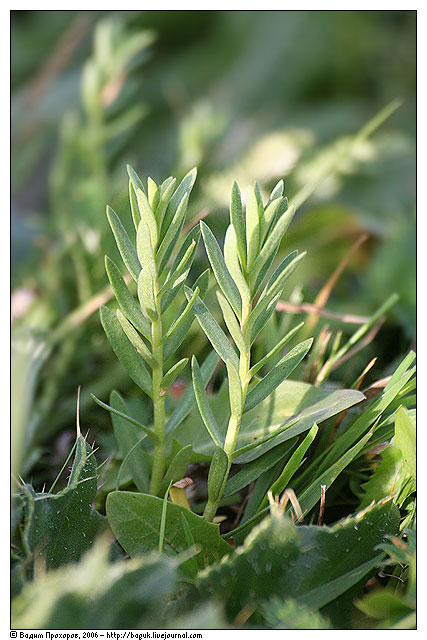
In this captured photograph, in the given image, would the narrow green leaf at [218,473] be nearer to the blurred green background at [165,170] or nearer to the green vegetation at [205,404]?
the green vegetation at [205,404]

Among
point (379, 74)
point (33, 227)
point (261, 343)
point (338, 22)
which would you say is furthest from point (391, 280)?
point (338, 22)

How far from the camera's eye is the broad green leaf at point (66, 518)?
0.25 meters

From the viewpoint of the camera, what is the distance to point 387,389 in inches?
11.3

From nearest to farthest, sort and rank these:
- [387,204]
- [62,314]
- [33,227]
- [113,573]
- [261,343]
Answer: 1. [113,573]
2. [261,343]
3. [62,314]
4. [33,227]
5. [387,204]

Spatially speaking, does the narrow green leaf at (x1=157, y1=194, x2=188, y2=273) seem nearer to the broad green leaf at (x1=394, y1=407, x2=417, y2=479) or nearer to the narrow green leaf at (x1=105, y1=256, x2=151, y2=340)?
the narrow green leaf at (x1=105, y1=256, x2=151, y2=340)

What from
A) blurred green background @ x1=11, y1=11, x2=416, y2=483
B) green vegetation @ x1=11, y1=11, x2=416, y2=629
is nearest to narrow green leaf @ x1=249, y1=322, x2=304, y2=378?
green vegetation @ x1=11, y1=11, x2=416, y2=629

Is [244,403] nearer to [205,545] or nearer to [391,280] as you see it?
[205,545]

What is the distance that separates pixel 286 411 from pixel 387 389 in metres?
0.05

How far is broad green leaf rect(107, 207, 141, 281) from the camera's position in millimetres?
259

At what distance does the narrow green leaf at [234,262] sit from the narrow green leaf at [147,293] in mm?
33

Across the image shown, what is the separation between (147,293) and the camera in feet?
0.84

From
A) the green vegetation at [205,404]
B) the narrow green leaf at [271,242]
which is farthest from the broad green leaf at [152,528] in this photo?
the narrow green leaf at [271,242]

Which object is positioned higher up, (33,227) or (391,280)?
(33,227)

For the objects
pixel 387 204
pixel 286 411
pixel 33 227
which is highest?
pixel 33 227
